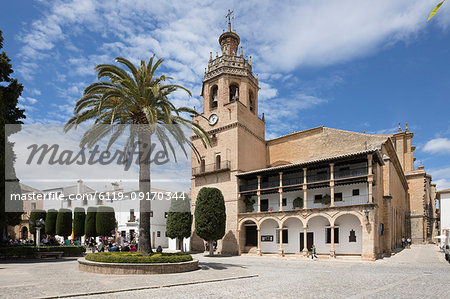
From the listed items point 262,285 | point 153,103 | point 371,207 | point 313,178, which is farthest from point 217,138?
point 262,285

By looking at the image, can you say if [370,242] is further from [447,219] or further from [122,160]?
[447,219]

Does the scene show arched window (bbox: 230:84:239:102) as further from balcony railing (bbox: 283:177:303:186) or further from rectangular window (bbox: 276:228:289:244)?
rectangular window (bbox: 276:228:289:244)

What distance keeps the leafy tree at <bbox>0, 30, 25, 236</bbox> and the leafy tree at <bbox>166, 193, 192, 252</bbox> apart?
14365mm

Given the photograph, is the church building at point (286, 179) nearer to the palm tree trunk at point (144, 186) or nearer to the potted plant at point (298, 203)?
the potted plant at point (298, 203)

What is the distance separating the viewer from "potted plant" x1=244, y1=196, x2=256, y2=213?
34281 millimetres

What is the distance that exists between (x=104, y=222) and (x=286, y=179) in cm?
2098

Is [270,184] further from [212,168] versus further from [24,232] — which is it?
[24,232]

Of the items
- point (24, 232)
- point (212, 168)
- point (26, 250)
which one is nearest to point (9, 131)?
point (26, 250)

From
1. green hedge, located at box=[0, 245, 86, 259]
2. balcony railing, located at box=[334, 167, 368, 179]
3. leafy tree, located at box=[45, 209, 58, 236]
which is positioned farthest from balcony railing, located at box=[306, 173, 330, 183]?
leafy tree, located at box=[45, 209, 58, 236]

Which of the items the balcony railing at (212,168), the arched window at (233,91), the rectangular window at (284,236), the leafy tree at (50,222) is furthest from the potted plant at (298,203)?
the leafy tree at (50,222)

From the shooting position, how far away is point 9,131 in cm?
2181

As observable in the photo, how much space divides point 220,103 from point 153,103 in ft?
64.5

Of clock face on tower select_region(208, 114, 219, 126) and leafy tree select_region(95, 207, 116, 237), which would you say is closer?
clock face on tower select_region(208, 114, 219, 126)

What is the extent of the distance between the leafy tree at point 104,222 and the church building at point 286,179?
32.5ft
